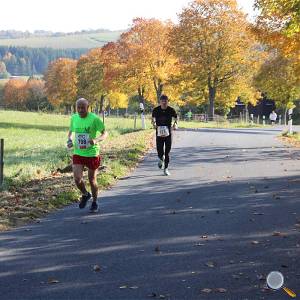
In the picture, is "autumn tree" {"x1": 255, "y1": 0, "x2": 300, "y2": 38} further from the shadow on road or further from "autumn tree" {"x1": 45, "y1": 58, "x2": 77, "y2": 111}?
"autumn tree" {"x1": 45, "y1": 58, "x2": 77, "y2": 111}

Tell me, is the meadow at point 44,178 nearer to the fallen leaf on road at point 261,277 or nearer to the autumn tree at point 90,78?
the fallen leaf on road at point 261,277

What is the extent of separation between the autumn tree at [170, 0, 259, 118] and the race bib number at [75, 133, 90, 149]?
4431 cm

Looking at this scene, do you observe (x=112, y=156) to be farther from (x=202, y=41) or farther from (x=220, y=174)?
(x=202, y=41)

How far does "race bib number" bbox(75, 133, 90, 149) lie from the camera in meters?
9.11

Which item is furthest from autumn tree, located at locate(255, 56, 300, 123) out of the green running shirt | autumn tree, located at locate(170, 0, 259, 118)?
the green running shirt

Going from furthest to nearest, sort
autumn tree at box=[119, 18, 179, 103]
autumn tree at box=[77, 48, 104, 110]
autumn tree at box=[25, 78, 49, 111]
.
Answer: autumn tree at box=[25, 78, 49, 111], autumn tree at box=[77, 48, 104, 110], autumn tree at box=[119, 18, 179, 103]

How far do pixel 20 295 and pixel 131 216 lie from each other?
3.71 m

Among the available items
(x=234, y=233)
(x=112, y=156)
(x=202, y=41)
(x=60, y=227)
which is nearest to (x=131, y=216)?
(x=60, y=227)

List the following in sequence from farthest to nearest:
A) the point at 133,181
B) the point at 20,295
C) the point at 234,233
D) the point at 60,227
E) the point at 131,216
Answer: the point at 133,181
the point at 131,216
the point at 60,227
the point at 234,233
the point at 20,295

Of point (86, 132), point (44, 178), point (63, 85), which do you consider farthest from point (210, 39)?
point (63, 85)

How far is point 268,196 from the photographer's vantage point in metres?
10.3

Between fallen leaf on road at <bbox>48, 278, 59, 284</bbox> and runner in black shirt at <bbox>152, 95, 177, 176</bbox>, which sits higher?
runner in black shirt at <bbox>152, 95, 177, 176</bbox>

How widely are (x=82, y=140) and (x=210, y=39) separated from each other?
153 ft

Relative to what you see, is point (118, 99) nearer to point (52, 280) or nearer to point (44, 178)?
point (44, 178)
